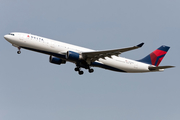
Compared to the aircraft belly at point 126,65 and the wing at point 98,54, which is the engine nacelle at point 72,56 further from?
the aircraft belly at point 126,65

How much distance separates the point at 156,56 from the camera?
164 feet

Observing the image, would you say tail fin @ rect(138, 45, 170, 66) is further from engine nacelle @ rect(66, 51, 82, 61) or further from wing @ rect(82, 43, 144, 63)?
engine nacelle @ rect(66, 51, 82, 61)

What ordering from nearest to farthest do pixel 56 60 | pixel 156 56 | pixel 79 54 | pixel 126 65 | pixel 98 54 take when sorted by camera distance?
pixel 98 54
pixel 79 54
pixel 126 65
pixel 56 60
pixel 156 56

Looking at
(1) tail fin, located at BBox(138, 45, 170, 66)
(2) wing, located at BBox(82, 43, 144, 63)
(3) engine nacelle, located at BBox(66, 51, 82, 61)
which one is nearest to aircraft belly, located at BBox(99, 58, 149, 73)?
(1) tail fin, located at BBox(138, 45, 170, 66)

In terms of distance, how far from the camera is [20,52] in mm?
42375

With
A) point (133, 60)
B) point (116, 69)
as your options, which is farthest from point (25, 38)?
point (133, 60)

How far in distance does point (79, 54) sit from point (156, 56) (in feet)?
47.1

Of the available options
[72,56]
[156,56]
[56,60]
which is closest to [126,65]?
[156,56]

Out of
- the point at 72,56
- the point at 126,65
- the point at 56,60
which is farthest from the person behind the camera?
the point at 56,60

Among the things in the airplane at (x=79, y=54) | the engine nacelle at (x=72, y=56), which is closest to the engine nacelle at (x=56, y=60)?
the airplane at (x=79, y=54)

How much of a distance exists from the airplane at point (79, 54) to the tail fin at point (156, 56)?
0.71 meters

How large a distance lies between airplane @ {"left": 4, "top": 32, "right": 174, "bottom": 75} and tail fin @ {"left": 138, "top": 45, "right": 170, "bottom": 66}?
0.71 meters

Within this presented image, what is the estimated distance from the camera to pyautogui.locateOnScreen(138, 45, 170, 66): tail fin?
4938 cm

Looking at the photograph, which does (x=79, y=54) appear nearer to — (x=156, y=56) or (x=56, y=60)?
(x=56, y=60)
